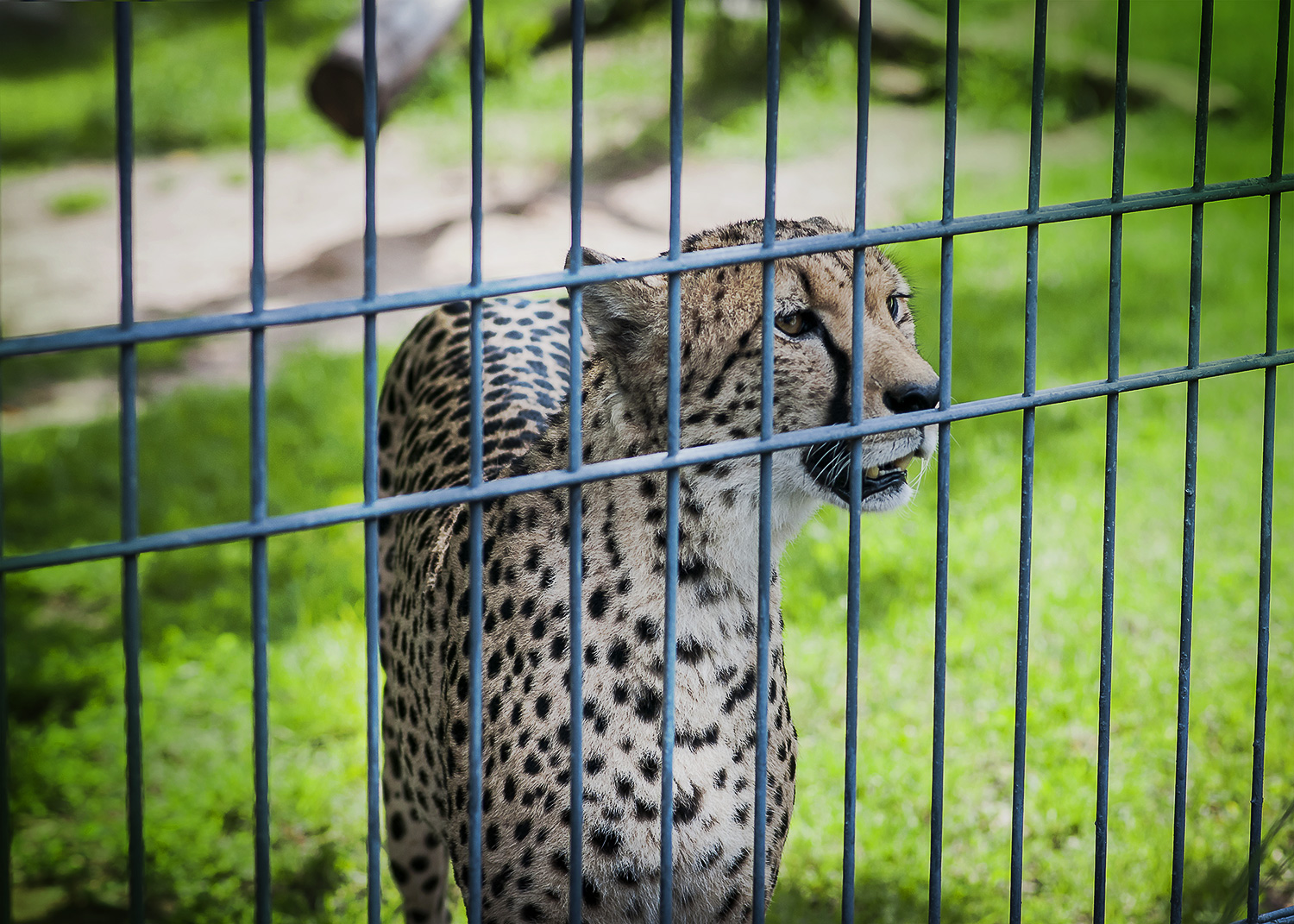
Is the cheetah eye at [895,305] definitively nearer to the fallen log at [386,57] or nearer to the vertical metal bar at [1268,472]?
the vertical metal bar at [1268,472]

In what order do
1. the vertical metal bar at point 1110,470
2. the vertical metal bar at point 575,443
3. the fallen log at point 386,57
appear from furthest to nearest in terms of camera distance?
1. the fallen log at point 386,57
2. the vertical metal bar at point 1110,470
3. the vertical metal bar at point 575,443

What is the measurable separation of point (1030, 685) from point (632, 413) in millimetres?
2216

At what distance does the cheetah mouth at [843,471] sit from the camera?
2234mm

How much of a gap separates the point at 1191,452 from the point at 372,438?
49.7 inches

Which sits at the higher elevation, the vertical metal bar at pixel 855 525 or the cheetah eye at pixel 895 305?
the cheetah eye at pixel 895 305

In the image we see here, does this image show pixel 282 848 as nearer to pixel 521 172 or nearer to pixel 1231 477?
pixel 1231 477

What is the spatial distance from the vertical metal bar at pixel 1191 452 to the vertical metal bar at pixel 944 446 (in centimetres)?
37

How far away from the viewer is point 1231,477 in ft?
17.3

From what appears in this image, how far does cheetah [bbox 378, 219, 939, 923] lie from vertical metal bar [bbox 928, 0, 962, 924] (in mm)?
145

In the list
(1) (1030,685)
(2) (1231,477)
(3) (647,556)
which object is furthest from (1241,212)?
(3) (647,556)

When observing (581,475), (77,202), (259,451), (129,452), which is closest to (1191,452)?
(581,475)

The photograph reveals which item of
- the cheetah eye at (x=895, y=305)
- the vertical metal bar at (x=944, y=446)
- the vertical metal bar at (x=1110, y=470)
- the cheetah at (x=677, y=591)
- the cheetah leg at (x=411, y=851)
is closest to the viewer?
the vertical metal bar at (x=944, y=446)

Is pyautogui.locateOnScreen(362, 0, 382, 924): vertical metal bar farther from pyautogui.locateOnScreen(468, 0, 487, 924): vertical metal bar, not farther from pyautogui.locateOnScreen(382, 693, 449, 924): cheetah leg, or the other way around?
pyautogui.locateOnScreen(382, 693, 449, 924): cheetah leg

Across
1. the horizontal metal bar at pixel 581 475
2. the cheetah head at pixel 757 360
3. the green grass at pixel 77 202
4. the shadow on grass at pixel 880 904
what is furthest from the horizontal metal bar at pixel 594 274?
the green grass at pixel 77 202
